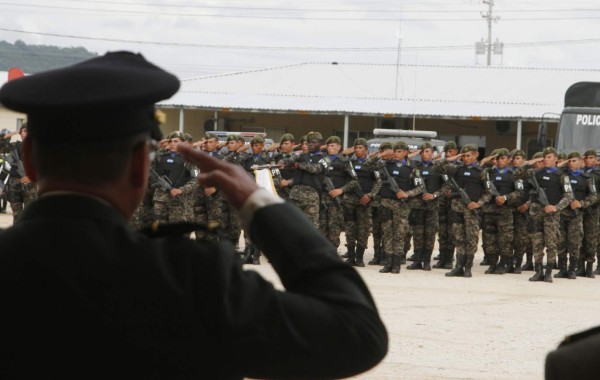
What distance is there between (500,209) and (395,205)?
4.89 ft

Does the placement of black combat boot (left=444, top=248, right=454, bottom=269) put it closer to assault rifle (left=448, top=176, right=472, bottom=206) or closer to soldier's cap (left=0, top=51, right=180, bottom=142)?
assault rifle (left=448, top=176, right=472, bottom=206)

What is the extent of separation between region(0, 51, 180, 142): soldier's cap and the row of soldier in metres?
13.6

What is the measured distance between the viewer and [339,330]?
192 centimetres

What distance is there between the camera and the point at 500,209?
53.6ft

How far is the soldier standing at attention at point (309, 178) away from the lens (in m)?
16.0

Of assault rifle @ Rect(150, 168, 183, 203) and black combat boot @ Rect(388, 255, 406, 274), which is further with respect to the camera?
assault rifle @ Rect(150, 168, 183, 203)

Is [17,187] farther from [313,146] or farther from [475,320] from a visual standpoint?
[475,320]

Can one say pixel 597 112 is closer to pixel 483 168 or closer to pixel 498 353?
pixel 483 168

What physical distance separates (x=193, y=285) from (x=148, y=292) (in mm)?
75

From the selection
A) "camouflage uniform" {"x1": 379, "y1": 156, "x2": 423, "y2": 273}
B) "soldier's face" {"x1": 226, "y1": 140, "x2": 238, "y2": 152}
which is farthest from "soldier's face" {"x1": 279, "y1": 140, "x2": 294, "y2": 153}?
"camouflage uniform" {"x1": 379, "y1": 156, "x2": 423, "y2": 273}

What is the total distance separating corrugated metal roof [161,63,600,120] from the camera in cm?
3666

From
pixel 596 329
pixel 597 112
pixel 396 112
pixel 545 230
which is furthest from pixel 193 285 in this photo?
pixel 396 112

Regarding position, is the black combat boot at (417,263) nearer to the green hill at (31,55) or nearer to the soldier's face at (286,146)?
the soldier's face at (286,146)

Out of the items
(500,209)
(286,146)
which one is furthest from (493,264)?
(286,146)
